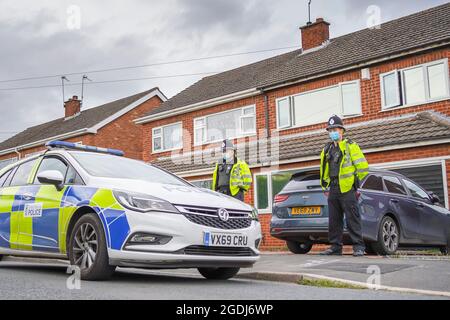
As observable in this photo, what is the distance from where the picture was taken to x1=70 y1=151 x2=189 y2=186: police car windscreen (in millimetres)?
6652

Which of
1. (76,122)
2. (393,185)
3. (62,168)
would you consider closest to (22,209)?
(62,168)

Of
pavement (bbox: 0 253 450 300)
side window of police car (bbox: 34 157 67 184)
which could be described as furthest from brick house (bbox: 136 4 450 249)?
side window of police car (bbox: 34 157 67 184)

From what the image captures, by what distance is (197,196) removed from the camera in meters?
6.15

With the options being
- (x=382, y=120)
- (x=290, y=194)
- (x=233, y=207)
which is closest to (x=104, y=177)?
(x=233, y=207)

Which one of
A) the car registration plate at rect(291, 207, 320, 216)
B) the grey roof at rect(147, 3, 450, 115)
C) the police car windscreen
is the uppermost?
the grey roof at rect(147, 3, 450, 115)

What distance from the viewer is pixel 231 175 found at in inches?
412

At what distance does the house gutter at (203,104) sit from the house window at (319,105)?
1355 millimetres

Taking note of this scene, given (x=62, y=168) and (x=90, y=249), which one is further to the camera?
(x=62, y=168)

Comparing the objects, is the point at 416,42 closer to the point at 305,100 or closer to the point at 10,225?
the point at 305,100

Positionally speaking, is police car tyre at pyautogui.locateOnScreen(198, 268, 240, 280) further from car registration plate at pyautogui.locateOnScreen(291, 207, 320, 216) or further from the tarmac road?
car registration plate at pyautogui.locateOnScreen(291, 207, 320, 216)

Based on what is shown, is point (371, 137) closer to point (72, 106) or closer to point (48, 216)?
point (48, 216)

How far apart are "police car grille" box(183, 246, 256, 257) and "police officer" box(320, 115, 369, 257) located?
2874 millimetres

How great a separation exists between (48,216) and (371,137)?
10169 mm

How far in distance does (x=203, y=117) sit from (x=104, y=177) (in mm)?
15820
